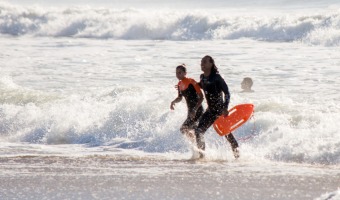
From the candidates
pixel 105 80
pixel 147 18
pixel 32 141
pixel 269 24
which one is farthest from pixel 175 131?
pixel 147 18

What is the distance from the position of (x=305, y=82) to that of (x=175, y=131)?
567cm

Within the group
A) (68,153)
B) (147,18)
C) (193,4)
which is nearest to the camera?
(68,153)

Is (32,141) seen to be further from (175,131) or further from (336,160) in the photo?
(336,160)

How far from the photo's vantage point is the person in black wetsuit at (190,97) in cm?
1095

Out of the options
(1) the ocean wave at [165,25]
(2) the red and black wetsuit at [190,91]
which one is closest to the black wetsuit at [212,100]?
(2) the red and black wetsuit at [190,91]

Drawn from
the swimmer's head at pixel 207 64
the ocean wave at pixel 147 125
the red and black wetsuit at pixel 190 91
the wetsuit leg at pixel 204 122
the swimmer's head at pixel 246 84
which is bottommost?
the ocean wave at pixel 147 125

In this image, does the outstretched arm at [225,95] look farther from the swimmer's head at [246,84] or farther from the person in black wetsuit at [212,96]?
the swimmer's head at [246,84]

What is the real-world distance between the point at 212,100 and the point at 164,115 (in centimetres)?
327

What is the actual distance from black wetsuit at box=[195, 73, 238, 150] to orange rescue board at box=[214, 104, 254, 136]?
0.33 feet

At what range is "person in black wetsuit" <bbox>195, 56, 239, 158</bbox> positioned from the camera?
10555 millimetres

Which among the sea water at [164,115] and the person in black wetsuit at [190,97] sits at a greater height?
the person in black wetsuit at [190,97]

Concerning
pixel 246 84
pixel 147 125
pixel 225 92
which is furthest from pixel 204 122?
pixel 246 84

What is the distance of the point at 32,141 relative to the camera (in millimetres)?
14102

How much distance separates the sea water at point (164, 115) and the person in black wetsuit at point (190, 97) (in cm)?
42
